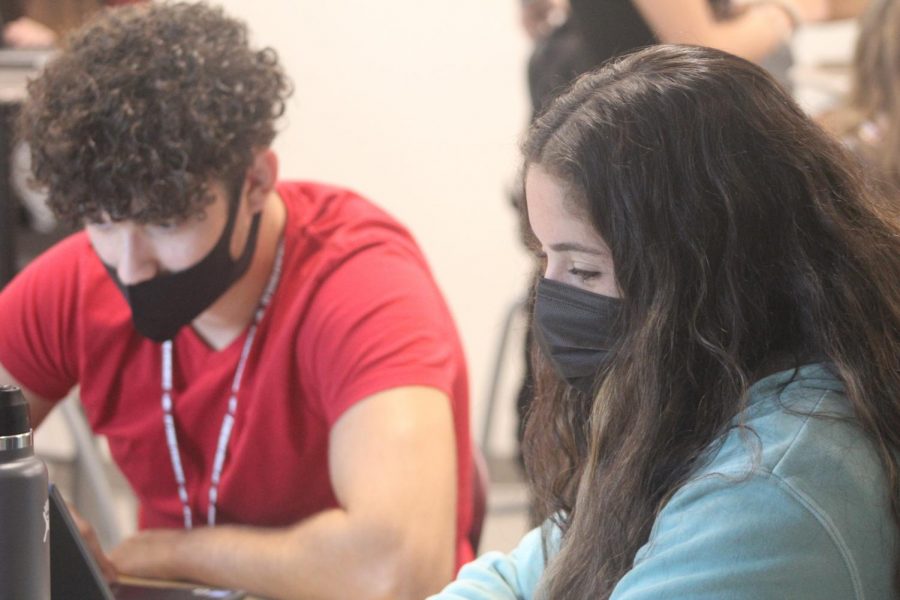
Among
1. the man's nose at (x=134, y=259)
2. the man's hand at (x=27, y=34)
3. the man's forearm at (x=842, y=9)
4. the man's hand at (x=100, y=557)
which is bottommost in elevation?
the man's hand at (x=100, y=557)

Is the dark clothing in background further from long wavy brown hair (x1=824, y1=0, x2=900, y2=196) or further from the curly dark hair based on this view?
the curly dark hair

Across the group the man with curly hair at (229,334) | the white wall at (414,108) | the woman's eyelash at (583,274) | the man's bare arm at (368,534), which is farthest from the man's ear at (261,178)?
the white wall at (414,108)

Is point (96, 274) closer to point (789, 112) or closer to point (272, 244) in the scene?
point (272, 244)

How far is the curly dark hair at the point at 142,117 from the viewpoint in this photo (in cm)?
150

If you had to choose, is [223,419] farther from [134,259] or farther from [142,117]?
[142,117]

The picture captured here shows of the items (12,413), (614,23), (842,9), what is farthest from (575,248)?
(842,9)

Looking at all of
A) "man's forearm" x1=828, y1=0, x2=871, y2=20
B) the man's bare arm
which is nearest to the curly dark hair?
the man's bare arm

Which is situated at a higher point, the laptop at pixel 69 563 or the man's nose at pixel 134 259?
the man's nose at pixel 134 259

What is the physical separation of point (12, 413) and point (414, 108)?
3.12m

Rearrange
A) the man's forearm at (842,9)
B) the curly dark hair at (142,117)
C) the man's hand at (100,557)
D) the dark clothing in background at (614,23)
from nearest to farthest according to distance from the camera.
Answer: the man's hand at (100,557) < the curly dark hair at (142,117) < the dark clothing in background at (614,23) < the man's forearm at (842,9)

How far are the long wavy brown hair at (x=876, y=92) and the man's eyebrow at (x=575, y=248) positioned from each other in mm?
1435

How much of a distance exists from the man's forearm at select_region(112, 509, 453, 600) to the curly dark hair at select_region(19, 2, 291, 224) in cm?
41

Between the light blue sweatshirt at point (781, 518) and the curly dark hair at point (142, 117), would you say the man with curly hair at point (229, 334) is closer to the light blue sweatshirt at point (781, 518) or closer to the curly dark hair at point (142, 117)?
the curly dark hair at point (142, 117)

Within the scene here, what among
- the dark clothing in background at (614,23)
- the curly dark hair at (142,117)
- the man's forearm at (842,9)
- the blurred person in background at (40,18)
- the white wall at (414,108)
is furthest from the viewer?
the white wall at (414,108)
